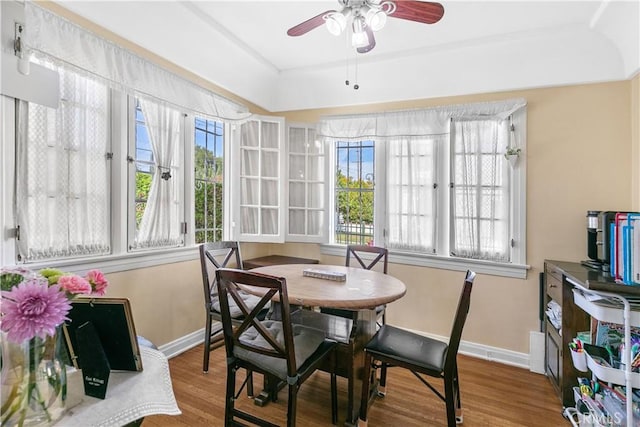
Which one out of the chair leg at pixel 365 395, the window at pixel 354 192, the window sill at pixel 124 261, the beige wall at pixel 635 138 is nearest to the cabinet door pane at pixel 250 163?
the window at pixel 354 192

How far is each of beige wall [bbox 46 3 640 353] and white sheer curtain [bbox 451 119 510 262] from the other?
21 centimetres

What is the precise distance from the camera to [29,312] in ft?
2.21

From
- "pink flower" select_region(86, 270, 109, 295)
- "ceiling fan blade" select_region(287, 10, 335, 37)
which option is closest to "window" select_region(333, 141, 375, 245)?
"ceiling fan blade" select_region(287, 10, 335, 37)

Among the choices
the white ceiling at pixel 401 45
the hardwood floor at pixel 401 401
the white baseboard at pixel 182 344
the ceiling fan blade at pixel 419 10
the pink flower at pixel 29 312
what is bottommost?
the hardwood floor at pixel 401 401

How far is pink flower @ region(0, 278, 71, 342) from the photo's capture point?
67cm

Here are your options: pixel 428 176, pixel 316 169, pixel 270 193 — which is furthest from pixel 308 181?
pixel 428 176

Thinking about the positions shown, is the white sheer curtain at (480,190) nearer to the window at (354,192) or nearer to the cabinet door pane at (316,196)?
the window at (354,192)

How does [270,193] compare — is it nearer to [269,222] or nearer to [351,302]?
[269,222]

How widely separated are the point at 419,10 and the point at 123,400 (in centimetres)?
218

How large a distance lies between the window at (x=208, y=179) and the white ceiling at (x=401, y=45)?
1.60 ft

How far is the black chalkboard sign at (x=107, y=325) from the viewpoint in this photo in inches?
35.3

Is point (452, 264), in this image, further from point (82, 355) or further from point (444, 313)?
point (82, 355)

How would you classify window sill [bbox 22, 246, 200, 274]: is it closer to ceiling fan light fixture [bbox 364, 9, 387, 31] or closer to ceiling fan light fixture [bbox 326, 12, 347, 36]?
ceiling fan light fixture [bbox 326, 12, 347, 36]

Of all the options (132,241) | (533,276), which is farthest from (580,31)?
(132,241)
